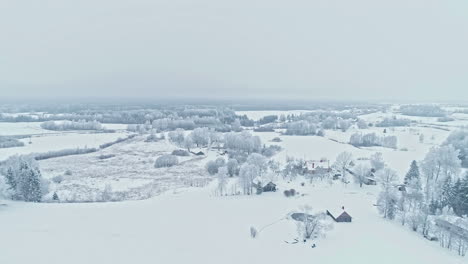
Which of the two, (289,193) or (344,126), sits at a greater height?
(344,126)

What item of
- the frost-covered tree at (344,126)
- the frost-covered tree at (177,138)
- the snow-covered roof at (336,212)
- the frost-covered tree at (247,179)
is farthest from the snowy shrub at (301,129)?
the snow-covered roof at (336,212)

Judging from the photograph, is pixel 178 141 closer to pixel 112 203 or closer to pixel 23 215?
pixel 112 203

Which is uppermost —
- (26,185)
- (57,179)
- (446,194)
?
(26,185)

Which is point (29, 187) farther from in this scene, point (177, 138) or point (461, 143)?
point (461, 143)

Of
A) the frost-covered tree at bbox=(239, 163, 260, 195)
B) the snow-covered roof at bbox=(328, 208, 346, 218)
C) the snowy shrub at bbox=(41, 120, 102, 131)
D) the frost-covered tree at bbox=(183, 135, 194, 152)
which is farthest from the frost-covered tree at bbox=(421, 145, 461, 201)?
the snowy shrub at bbox=(41, 120, 102, 131)

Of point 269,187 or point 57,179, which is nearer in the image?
point 269,187

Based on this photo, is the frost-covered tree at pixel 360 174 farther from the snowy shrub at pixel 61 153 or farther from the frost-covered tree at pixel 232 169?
the snowy shrub at pixel 61 153

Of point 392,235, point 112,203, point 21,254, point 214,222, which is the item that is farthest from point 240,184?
point 21,254


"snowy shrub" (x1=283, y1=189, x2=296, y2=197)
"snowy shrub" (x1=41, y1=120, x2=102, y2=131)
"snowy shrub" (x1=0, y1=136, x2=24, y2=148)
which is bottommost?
"snowy shrub" (x1=283, y1=189, x2=296, y2=197)

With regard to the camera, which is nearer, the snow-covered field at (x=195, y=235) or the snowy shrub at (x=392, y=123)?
the snow-covered field at (x=195, y=235)

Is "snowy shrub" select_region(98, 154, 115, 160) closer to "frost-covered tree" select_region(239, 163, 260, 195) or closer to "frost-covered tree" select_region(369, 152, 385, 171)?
"frost-covered tree" select_region(239, 163, 260, 195)

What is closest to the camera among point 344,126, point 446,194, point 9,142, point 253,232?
point 253,232

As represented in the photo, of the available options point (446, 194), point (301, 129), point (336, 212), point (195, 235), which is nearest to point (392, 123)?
point (301, 129)
